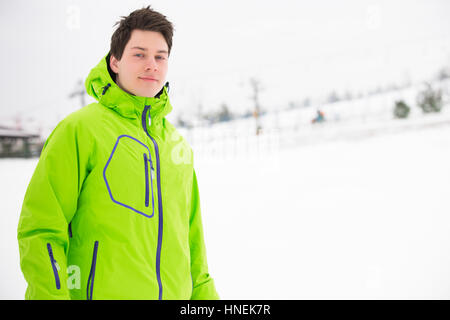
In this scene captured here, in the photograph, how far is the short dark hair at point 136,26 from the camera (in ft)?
2.67

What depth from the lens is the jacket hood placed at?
801mm

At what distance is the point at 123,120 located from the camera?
81 cm

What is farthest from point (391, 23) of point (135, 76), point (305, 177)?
point (135, 76)

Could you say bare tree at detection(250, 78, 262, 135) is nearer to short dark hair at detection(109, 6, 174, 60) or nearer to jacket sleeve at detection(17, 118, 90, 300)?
short dark hair at detection(109, 6, 174, 60)

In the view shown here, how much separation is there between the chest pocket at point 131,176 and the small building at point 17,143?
1641mm

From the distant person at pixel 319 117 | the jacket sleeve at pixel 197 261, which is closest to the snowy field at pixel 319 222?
the distant person at pixel 319 117

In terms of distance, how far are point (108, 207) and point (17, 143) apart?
6.02 feet

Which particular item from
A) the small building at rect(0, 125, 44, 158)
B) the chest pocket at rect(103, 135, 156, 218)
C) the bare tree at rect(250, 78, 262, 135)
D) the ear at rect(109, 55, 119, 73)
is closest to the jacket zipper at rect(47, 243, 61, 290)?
the chest pocket at rect(103, 135, 156, 218)

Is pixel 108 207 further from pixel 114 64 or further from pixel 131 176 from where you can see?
pixel 114 64

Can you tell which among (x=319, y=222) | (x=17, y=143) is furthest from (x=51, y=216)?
(x=319, y=222)

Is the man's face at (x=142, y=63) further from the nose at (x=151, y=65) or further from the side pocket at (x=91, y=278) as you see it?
the side pocket at (x=91, y=278)

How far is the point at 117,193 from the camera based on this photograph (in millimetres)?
740

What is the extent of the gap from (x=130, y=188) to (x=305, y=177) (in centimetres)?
303
